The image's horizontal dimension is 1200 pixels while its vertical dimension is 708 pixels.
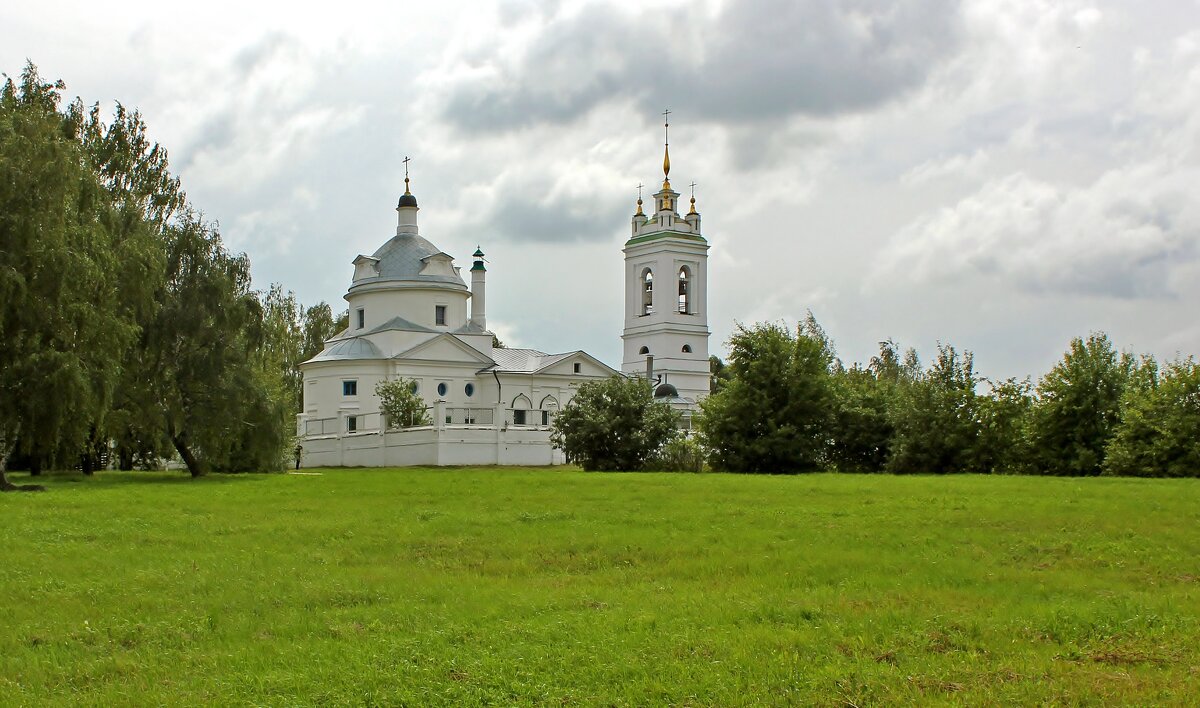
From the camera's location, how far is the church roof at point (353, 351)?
67375 mm

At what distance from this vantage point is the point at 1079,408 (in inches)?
1481

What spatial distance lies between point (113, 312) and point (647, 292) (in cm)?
5760

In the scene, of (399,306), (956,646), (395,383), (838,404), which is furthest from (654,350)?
(956,646)

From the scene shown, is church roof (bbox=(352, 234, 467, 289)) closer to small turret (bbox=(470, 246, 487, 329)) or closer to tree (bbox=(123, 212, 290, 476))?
small turret (bbox=(470, 246, 487, 329))

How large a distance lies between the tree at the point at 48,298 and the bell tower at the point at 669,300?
176ft

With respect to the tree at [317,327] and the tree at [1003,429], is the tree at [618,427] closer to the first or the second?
the tree at [1003,429]

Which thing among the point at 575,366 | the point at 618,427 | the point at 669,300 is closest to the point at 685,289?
the point at 669,300

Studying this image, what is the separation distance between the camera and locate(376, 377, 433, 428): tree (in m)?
60.3

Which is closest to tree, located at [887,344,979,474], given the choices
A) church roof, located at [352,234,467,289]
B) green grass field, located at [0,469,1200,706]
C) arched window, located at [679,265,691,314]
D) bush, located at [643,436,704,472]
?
bush, located at [643,436,704,472]

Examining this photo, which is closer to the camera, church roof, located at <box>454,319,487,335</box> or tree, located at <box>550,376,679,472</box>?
tree, located at <box>550,376,679,472</box>

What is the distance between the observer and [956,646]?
412 inches

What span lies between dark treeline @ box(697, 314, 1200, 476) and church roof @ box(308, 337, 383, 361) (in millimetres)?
28637

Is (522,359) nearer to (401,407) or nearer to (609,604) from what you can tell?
(401,407)

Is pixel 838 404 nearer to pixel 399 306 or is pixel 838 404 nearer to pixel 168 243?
pixel 168 243
